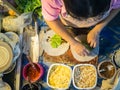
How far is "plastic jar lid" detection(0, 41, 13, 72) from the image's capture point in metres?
1.59

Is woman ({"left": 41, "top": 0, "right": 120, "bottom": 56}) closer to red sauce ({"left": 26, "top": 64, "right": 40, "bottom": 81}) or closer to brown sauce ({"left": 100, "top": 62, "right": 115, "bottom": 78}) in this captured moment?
brown sauce ({"left": 100, "top": 62, "right": 115, "bottom": 78})

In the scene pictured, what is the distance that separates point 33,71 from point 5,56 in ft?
0.58

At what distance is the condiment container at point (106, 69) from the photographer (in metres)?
1.56

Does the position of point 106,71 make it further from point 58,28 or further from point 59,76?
point 58,28

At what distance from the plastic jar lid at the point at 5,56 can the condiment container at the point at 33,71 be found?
0.10 m

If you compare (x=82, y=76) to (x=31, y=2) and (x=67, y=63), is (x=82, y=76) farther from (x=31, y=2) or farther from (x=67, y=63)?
(x=31, y=2)

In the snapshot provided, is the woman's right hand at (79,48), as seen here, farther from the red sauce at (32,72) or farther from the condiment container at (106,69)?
the red sauce at (32,72)

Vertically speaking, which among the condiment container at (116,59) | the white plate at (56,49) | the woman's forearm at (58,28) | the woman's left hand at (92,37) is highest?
the woman's forearm at (58,28)

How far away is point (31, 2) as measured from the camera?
1.72 m

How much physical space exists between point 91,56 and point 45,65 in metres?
0.27

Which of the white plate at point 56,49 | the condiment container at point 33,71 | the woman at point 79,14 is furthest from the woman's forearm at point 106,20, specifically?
the condiment container at point 33,71

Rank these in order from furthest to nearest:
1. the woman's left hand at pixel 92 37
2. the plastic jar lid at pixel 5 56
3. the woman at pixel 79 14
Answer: the plastic jar lid at pixel 5 56 < the woman's left hand at pixel 92 37 < the woman at pixel 79 14

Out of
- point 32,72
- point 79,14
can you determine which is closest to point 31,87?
point 32,72

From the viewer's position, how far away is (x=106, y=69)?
5.14 feet
